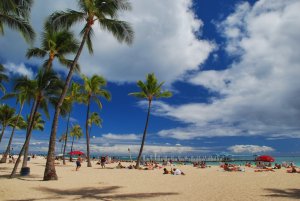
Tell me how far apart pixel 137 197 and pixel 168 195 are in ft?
5.26

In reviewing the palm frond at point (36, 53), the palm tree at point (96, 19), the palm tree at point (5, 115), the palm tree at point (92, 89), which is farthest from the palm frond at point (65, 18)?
the palm tree at point (5, 115)

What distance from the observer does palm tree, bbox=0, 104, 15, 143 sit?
43.5 m

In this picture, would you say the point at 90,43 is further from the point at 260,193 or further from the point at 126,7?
the point at 260,193

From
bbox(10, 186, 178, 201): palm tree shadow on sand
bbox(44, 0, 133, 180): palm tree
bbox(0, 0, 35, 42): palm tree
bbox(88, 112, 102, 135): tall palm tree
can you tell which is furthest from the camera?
bbox(88, 112, 102, 135): tall palm tree

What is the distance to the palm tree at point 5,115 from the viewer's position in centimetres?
4353

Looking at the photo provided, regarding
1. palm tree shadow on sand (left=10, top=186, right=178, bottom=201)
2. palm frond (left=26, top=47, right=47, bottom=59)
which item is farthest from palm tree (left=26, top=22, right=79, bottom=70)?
palm tree shadow on sand (left=10, top=186, right=178, bottom=201)

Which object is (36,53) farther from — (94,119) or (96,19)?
(94,119)

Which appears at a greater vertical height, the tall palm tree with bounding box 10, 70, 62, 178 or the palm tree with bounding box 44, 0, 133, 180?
the palm tree with bounding box 44, 0, 133, 180

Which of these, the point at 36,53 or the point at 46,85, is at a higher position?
the point at 36,53

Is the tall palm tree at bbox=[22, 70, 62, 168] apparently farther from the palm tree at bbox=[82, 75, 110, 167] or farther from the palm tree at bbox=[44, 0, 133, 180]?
the palm tree at bbox=[82, 75, 110, 167]

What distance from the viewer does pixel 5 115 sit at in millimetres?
44062

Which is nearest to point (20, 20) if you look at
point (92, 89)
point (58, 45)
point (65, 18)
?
point (65, 18)

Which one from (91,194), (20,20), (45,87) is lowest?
(91,194)

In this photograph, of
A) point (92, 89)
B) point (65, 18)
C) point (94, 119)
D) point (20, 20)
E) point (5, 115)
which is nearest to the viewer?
point (20, 20)
